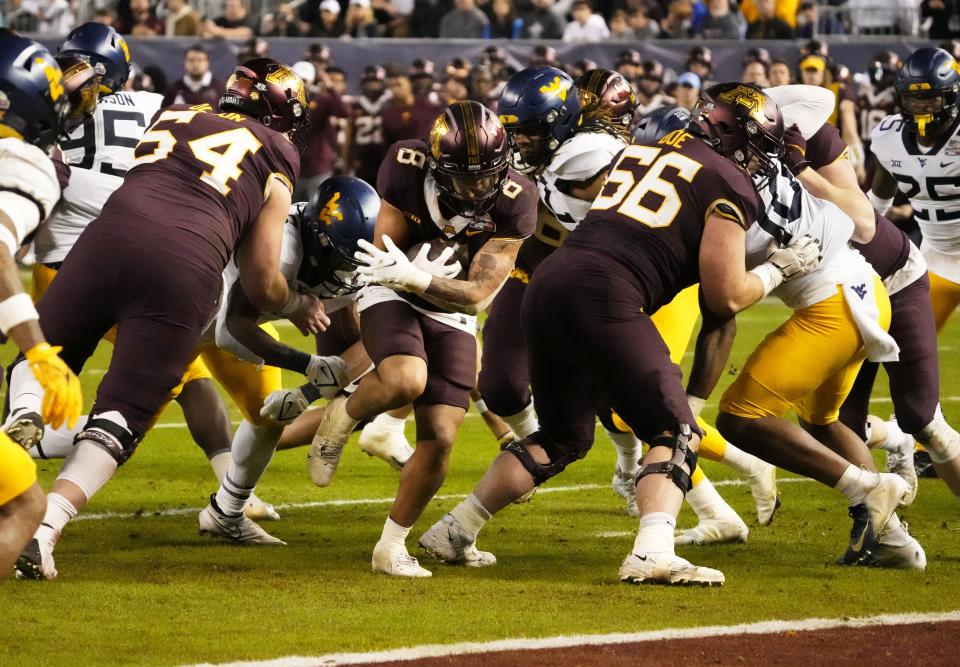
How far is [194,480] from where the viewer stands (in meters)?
7.21

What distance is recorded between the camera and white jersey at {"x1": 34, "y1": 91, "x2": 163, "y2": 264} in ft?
20.1

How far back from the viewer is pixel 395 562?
5184mm

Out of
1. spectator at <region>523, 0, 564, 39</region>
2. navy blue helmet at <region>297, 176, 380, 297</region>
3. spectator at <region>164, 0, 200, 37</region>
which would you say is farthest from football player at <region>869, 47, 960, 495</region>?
spectator at <region>164, 0, 200, 37</region>

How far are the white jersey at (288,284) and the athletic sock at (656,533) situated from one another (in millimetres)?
1690

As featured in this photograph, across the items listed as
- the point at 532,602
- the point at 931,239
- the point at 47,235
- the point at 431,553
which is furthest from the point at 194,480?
the point at 931,239

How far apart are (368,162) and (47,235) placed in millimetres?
9697

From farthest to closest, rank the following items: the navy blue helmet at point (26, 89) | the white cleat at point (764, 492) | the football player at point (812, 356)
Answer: the white cleat at point (764, 492) < the football player at point (812, 356) < the navy blue helmet at point (26, 89)

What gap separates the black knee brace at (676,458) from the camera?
4.89m

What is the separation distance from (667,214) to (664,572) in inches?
45.4

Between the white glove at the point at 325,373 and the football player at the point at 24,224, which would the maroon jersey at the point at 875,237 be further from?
the football player at the point at 24,224

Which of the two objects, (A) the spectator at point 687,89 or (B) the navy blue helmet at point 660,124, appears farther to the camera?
(A) the spectator at point 687,89

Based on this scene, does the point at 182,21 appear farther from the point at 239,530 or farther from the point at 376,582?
the point at 376,582

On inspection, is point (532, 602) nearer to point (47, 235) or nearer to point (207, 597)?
point (207, 597)

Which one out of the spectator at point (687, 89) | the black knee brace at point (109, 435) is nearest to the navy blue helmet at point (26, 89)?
the black knee brace at point (109, 435)
